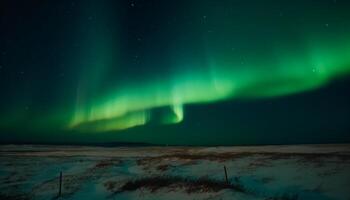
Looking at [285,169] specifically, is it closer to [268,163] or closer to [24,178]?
[268,163]

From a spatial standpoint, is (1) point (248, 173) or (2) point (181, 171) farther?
(2) point (181, 171)

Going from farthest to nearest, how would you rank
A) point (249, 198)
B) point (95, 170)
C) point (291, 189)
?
point (95, 170)
point (291, 189)
point (249, 198)

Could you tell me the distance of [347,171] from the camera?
1097 inches

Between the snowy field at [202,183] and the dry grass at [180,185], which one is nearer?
the snowy field at [202,183]

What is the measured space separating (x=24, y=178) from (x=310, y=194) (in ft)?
105

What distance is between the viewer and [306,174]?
93.8 ft

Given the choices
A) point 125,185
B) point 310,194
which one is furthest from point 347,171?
point 125,185

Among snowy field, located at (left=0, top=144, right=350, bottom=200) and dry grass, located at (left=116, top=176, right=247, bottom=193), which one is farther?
dry grass, located at (left=116, top=176, right=247, bottom=193)

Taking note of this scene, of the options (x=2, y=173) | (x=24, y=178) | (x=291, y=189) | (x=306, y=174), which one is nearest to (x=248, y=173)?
(x=306, y=174)

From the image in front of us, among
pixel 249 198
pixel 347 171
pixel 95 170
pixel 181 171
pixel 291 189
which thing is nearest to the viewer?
pixel 249 198

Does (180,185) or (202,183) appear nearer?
(180,185)

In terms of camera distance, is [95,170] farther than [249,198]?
Yes

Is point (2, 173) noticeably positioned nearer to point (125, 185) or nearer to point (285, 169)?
point (125, 185)

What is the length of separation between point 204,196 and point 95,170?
2151 cm
